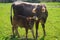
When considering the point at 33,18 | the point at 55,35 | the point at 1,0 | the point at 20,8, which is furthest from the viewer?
the point at 1,0

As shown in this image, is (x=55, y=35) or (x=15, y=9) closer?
(x=15, y=9)

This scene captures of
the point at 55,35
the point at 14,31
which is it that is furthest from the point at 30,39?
the point at 55,35

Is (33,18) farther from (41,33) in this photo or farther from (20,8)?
(41,33)

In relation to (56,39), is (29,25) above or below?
above

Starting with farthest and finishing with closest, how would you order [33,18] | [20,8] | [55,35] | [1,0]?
1. [1,0]
2. [55,35]
3. [20,8]
4. [33,18]

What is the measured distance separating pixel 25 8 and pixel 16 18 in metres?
0.56

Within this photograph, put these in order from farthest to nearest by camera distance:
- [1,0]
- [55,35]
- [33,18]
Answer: [1,0] → [55,35] → [33,18]

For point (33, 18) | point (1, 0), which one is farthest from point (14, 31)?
point (1, 0)

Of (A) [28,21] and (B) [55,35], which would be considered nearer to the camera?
(A) [28,21]

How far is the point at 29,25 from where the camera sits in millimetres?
9375

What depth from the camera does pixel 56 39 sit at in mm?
10328

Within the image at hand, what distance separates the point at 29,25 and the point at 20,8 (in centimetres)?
92

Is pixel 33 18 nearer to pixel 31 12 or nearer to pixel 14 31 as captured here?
pixel 31 12

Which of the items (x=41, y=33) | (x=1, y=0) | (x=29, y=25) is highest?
(x=29, y=25)
